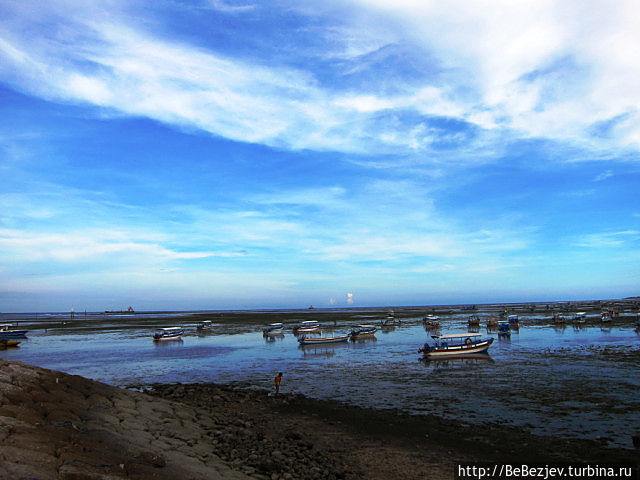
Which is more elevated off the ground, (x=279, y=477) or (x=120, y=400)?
(x=120, y=400)

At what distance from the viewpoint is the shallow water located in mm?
20703

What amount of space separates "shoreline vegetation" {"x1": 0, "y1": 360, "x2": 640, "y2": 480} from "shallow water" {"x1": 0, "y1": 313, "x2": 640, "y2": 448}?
272 centimetres

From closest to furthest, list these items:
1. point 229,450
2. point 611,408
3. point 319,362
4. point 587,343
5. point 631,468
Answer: point 631,468 → point 229,450 → point 611,408 → point 319,362 → point 587,343

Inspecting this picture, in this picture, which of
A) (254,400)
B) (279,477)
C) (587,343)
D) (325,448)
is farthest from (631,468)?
(587,343)

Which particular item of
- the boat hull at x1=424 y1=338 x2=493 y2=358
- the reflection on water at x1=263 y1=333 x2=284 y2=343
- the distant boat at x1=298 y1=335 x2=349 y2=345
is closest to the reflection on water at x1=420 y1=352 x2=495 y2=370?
the boat hull at x1=424 y1=338 x2=493 y2=358

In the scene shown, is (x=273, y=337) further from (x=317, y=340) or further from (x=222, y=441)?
(x=222, y=441)

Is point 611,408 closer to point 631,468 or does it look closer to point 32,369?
point 631,468

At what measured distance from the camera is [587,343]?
1941 inches

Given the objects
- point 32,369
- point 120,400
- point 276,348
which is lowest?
point 276,348

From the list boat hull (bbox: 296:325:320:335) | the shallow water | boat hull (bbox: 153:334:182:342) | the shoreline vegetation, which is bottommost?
boat hull (bbox: 296:325:320:335)

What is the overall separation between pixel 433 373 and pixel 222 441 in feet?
72.7

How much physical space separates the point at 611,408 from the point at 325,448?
16.2 meters

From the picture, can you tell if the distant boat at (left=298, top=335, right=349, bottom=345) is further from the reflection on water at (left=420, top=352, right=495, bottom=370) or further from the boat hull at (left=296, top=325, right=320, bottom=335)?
the boat hull at (left=296, top=325, right=320, bottom=335)

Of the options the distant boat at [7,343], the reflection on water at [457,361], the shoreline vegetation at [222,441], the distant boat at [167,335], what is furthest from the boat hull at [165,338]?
the shoreline vegetation at [222,441]
